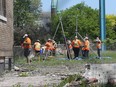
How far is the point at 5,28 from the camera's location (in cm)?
1606

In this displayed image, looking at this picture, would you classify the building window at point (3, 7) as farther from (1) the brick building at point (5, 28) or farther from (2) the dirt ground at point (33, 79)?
(2) the dirt ground at point (33, 79)

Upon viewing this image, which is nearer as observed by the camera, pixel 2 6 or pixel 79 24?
pixel 2 6

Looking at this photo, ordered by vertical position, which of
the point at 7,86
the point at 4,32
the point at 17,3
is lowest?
the point at 7,86

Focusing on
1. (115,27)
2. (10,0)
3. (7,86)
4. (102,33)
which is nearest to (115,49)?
(102,33)

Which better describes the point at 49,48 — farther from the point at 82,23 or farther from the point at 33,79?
the point at 82,23

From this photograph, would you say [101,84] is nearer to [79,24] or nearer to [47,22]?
[79,24]

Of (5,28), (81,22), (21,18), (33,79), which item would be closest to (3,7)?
(5,28)

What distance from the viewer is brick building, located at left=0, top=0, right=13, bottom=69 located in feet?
50.5

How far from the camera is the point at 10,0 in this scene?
17297 mm

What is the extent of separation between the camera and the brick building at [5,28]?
15.4 m

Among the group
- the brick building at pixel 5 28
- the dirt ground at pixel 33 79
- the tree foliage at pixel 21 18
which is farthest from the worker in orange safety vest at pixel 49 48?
the tree foliage at pixel 21 18

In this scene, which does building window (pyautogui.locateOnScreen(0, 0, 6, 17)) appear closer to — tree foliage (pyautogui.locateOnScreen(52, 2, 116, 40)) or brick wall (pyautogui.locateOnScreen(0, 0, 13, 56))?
brick wall (pyautogui.locateOnScreen(0, 0, 13, 56))

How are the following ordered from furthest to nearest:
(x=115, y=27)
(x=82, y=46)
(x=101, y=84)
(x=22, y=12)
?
(x=115, y=27), (x=22, y=12), (x=82, y=46), (x=101, y=84)

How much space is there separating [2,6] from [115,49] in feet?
116
